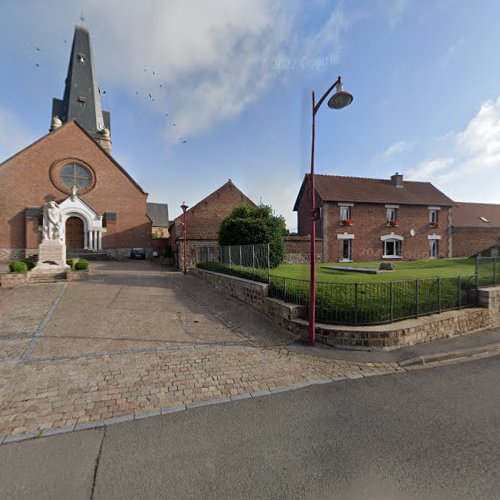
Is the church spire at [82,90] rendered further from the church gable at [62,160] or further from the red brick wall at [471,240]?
the red brick wall at [471,240]

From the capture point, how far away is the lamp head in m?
4.90

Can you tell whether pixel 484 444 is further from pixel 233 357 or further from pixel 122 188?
pixel 122 188

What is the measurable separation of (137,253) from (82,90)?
77.5ft

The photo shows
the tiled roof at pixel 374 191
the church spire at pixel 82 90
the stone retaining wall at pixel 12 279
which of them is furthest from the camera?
the church spire at pixel 82 90

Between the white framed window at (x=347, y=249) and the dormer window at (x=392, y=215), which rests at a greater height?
the dormer window at (x=392, y=215)

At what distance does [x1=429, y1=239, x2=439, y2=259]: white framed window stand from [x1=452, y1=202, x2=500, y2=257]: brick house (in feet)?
7.55

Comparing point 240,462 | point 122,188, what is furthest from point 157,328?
point 122,188

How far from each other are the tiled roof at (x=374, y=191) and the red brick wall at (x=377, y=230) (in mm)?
666

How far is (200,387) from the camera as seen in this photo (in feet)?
12.8

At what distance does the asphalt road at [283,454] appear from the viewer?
2.25m

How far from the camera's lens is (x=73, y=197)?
82.6 ft

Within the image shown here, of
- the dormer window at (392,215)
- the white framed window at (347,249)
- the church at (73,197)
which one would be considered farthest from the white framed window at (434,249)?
the church at (73,197)

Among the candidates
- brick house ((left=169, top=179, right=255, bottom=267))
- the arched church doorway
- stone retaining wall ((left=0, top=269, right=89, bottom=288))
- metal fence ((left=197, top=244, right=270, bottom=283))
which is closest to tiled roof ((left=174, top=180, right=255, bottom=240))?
brick house ((left=169, top=179, right=255, bottom=267))

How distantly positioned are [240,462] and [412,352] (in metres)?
4.44
